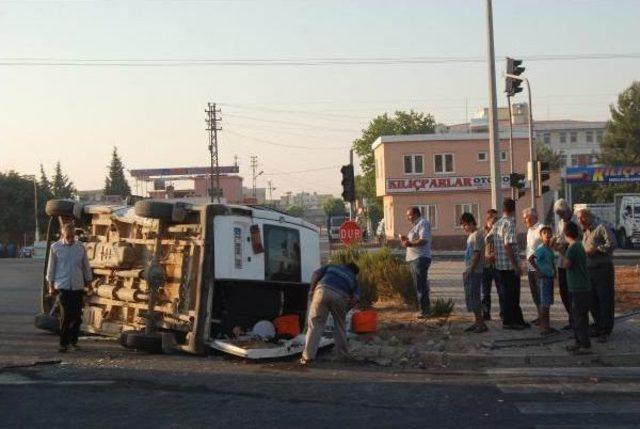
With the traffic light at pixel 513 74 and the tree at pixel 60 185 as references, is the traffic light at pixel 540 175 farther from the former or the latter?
the tree at pixel 60 185

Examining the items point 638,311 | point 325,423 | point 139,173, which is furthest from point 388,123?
point 325,423

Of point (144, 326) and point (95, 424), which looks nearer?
point (95, 424)

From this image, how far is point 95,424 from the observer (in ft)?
23.2

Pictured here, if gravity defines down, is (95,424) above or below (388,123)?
below

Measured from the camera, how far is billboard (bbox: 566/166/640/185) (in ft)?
155

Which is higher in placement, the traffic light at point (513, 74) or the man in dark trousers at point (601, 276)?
the traffic light at point (513, 74)

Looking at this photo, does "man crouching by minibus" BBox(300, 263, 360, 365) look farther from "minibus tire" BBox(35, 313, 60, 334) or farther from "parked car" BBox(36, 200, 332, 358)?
"minibus tire" BBox(35, 313, 60, 334)

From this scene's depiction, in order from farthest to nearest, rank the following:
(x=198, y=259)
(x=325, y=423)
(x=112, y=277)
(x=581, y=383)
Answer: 1. (x=112, y=277)
2. (x=198, y=259)
3. (x=581, y=383)
4. (x=325, y=423)

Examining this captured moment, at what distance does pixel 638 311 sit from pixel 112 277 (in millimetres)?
8258

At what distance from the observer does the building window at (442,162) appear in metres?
50.6

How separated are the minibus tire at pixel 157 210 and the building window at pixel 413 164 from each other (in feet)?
132

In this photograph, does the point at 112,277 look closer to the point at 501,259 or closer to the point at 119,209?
the point at 119,209

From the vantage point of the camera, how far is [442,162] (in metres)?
50.7

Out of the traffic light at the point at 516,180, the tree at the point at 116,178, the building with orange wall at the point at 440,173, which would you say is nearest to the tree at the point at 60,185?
the tree at the point at 116,178
